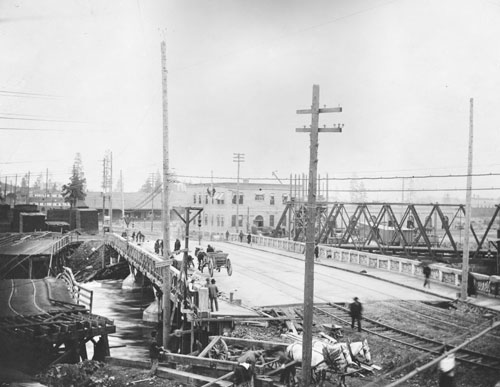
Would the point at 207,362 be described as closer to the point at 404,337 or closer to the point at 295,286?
the point at 404,337

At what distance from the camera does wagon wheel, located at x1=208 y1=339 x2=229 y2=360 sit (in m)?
15.8

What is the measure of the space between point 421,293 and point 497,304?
4.02 m

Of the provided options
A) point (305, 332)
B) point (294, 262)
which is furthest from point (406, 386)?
point (294, 262)

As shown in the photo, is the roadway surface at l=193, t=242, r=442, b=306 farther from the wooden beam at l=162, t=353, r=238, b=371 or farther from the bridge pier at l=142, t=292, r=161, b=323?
the wooden beam at l=162, t=353, r=238, b=371

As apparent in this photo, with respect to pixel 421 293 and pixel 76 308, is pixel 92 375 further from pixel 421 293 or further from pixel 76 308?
pixel 421 293

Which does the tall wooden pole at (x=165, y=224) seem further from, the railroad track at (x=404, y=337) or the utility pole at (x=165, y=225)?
the railroad track at (x=404, y=337)

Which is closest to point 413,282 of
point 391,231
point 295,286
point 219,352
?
point 295,286

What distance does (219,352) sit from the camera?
52.5ft

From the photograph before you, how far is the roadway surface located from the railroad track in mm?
2070

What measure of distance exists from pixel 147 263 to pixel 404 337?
72.2 ft

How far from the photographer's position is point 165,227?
795 inches

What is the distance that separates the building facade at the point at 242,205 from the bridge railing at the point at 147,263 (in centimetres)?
2971

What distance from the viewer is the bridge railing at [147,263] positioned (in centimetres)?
2622

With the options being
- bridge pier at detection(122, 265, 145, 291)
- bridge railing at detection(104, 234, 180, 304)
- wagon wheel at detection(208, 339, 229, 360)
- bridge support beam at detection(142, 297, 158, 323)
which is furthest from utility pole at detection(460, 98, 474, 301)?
bridge pier at detection(122, 265, 145, 291)
